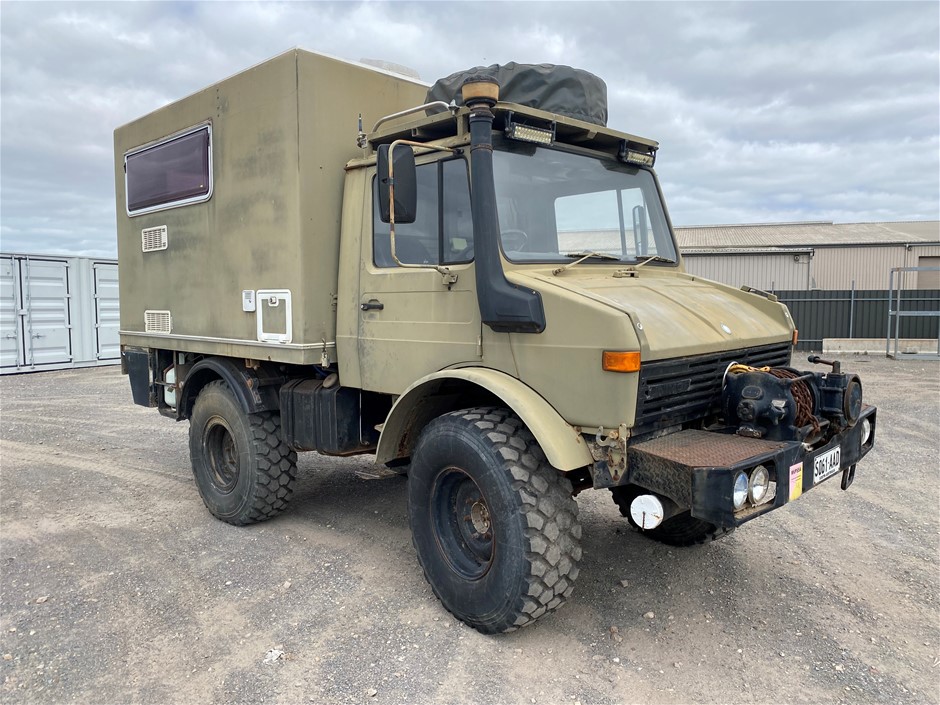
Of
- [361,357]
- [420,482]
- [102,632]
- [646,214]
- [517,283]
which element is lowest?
[102,632]

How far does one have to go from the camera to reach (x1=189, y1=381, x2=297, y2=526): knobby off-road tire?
495cm

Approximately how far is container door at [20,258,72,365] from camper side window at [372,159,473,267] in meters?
13.3

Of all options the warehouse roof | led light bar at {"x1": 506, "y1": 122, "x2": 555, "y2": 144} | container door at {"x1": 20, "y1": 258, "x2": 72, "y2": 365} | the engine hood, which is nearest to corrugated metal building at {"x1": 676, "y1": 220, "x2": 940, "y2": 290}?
the warehouse roof

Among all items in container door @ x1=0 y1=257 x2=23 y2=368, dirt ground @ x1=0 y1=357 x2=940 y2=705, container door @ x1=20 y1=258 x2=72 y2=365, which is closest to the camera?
dirt ground @ x1=0 y1=357 x2=940 y2=705

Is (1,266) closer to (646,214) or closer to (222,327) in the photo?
(222,327)

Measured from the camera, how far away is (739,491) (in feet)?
9.34

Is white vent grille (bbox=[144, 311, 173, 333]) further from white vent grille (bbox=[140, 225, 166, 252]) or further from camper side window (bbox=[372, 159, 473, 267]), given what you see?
camper side window (bbox=[372, 159, 473, 267])

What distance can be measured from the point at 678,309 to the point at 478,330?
105cm

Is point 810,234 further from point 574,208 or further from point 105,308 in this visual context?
point 574,208

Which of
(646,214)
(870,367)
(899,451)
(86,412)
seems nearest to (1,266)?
(86,412)

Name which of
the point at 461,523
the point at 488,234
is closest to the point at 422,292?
the point at 488,234

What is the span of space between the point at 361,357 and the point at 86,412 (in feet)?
24.9

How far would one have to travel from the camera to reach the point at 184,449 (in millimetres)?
7633

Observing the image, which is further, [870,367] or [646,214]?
[870,367]
